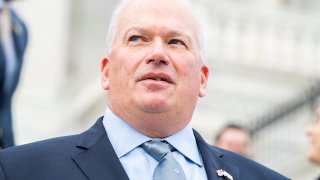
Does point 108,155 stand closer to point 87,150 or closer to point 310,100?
point 87,150

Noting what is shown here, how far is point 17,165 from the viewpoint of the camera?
17.2 feet

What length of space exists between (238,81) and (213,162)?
39.8ft

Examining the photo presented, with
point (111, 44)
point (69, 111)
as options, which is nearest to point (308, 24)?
point (69, 111)

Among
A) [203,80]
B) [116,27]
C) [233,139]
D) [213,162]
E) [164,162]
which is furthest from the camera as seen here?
[233,139]

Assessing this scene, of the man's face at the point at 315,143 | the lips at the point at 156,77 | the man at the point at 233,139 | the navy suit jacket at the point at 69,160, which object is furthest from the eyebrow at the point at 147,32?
the man at the point at 233,139

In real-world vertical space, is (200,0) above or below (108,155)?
below

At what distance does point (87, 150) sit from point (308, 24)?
570 inches

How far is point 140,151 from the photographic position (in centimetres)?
550

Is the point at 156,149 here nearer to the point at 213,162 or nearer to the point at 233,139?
the point at 213,162

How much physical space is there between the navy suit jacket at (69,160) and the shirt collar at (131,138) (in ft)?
0.13

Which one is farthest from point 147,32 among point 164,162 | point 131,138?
point 164,162

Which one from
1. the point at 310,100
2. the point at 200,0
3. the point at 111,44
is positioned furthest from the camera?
the point at 200,0

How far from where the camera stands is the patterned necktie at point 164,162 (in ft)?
17.7

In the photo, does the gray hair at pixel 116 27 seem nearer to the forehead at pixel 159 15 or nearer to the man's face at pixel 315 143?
the forehead at pixel 159 15
